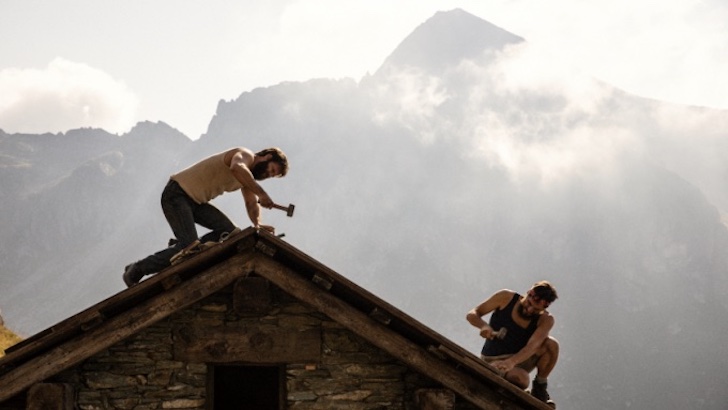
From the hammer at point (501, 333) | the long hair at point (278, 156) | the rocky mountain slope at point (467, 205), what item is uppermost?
the rocky mountain slope at point (467, 205)

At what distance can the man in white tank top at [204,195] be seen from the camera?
8219 mm

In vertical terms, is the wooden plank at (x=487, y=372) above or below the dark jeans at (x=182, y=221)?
below

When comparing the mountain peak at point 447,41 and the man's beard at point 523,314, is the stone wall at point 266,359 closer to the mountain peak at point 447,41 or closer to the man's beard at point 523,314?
the man's beard at point 523,314

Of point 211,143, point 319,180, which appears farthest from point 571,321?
point 211,143

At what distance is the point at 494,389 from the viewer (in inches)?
289

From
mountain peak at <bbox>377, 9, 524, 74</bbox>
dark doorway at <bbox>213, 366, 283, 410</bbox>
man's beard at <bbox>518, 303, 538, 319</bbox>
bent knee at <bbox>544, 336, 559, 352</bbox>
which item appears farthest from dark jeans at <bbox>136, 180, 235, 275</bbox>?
mountain peak at <bbox>377, 9, 524, 74</bbox>

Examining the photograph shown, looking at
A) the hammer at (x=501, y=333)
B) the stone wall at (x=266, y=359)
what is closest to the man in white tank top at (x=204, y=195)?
the stone wall at (x=266, y=359)

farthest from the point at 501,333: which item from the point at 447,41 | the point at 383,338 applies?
the point at 447,41

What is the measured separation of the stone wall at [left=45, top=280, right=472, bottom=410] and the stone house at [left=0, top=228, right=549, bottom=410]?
1 centimetres

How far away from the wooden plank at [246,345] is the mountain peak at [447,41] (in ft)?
568

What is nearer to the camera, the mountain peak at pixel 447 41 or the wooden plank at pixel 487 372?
the wooden plank at pixel 487 372

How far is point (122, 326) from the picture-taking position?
7.14 meters

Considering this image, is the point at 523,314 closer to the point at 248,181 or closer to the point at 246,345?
the point at 246,345

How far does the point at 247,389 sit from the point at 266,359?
3.58 meters
